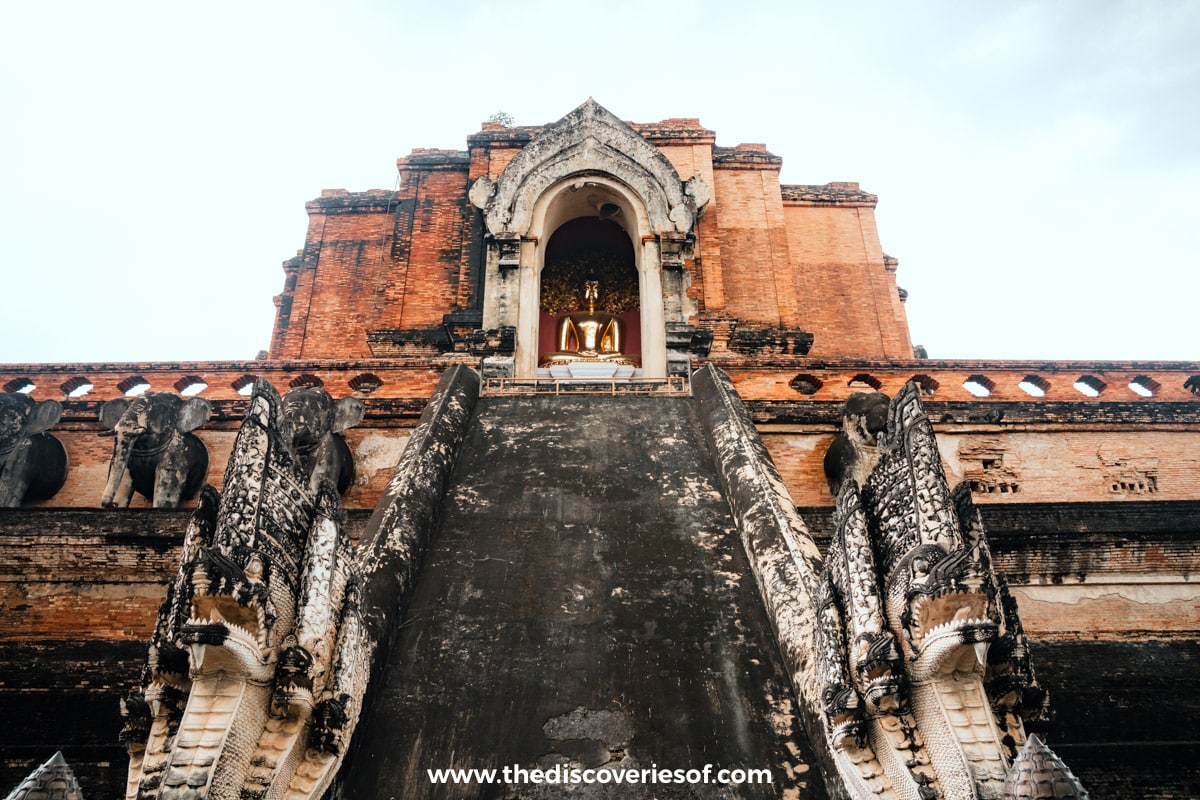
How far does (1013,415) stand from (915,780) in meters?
7.62

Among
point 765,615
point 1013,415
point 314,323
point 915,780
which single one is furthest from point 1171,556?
point 314,323

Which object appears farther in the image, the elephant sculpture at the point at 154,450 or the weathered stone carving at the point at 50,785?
the elephant sculpture at the point at 154,450

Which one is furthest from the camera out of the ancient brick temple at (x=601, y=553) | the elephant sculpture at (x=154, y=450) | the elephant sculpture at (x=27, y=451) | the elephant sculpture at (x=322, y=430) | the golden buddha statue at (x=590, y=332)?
the golden buddha statue at (x=590, y=332)

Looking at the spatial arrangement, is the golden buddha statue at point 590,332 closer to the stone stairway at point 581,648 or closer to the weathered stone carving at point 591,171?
the weathered stone carving at point 591,171

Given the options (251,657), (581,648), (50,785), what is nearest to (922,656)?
(581,648)

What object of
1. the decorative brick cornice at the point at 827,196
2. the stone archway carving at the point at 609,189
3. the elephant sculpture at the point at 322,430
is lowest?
the elephant sculpture at the point at 322,430

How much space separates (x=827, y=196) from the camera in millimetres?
17156

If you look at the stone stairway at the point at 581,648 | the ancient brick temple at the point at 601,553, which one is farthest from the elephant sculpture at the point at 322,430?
the stone stairway at the point at 581,648

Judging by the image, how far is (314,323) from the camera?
1592cm

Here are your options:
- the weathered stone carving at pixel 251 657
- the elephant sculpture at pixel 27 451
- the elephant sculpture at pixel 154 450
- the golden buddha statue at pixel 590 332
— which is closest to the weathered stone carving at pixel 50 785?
the weathered stone carving at pixel 251 657

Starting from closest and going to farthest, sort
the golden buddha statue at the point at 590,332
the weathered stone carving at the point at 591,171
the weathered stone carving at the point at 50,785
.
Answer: the weathered stone carving at the point at 50,785
the weathered stone carving at the point at 591,171
the golden buddha statue at the point at 590,332

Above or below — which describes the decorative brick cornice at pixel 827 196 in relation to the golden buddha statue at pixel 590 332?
above

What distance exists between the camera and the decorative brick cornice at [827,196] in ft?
56.1

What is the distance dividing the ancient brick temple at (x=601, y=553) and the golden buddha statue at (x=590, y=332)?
504 mm
